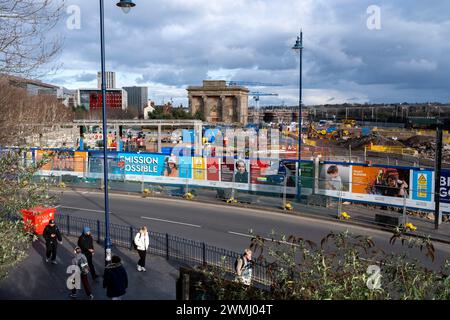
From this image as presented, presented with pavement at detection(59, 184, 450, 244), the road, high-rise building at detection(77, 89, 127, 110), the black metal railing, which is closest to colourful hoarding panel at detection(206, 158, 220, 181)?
pavement at detection(59, 184, 450, 244)

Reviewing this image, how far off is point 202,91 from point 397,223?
342 feet

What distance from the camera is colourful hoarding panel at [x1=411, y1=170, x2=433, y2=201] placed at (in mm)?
17922

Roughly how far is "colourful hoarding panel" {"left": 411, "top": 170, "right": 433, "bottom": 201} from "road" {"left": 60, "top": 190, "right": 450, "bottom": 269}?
254cm

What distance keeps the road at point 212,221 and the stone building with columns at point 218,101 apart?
310 feet

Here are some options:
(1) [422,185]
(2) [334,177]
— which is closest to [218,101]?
(2) [334,177]

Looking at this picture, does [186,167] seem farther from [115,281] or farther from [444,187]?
[115,281]

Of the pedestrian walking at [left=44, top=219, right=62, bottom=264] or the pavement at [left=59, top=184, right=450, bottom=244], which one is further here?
the pavement at [left=59, top=184, right=450, bottom=244]

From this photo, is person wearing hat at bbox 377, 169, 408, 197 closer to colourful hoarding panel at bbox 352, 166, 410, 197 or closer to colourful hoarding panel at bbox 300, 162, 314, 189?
colourful hoarding panel at bbox 352, 166, 410, 197

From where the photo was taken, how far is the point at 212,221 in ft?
60.7

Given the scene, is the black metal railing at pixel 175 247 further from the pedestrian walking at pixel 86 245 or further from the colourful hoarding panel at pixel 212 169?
the colourful hoarding panel at pixel 212 169

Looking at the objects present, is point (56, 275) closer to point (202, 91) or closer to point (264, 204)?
point (264, 204)

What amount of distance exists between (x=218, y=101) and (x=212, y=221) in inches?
4049
